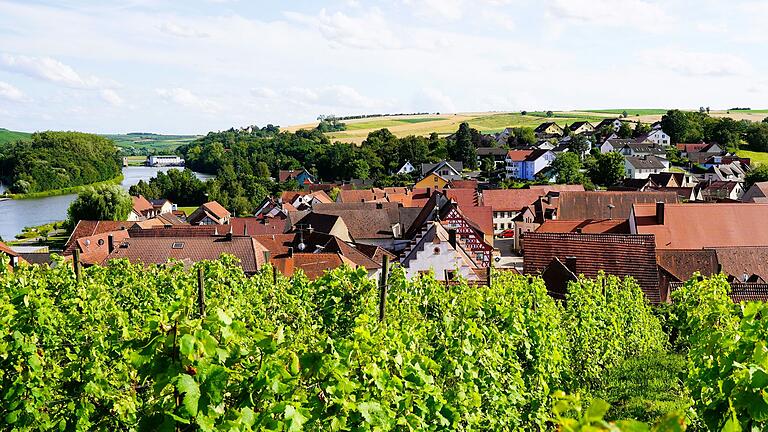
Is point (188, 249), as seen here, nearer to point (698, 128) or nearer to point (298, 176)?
point (298, 176)

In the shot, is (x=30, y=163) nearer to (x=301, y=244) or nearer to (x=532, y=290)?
(x=301, y=244)

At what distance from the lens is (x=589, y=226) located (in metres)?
36.7

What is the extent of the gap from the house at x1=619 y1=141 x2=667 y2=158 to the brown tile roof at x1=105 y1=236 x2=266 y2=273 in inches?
3138

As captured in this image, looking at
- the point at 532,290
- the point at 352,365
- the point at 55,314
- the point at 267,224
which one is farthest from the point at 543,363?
the point at 267,224

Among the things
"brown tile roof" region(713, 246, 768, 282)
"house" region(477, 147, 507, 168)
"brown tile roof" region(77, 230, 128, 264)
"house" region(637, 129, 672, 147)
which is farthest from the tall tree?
"house" region(637, 129, 672, 147)

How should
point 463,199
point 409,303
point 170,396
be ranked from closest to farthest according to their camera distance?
point 170,396
point 409,303
point 463,199

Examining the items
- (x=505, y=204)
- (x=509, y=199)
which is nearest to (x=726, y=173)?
(x=509, y=199)

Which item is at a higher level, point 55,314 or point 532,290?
point 55,314

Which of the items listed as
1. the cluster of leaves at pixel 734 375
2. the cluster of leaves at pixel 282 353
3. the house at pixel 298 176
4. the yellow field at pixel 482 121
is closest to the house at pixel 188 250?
the cluster of leaves at pixel 282 353

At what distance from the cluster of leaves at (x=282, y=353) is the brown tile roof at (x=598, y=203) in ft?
99.9

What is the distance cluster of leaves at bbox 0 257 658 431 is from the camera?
192 inches

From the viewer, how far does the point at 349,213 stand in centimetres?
4953

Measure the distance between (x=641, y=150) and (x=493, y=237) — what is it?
203 ft

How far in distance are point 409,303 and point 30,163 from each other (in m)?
120
